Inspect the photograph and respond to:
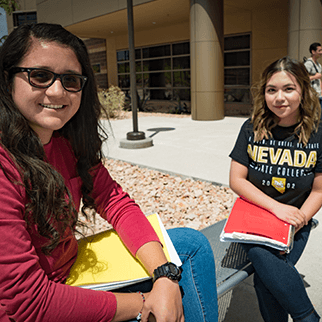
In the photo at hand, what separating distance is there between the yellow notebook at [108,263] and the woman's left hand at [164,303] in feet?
0.33

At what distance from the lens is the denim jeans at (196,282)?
1519mm

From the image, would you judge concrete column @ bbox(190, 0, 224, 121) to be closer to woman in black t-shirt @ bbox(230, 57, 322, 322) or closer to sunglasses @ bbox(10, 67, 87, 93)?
woman in black t-shirt @ bbox(230, 57, 322, 322)

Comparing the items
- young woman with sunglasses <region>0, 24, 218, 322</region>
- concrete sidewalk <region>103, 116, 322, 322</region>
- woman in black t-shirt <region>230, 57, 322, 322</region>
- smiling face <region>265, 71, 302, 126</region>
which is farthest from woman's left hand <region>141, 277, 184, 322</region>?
smiling face <region>265, 71, 302, 126</region>

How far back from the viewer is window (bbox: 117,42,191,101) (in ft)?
53.6

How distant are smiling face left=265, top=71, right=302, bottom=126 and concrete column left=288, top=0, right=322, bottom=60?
7936mm

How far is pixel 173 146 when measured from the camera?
7.49 metres

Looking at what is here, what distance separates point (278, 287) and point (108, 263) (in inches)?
35.3

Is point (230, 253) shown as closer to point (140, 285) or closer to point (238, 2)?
point (140, 285)

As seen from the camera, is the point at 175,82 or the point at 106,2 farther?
the point at 175,82

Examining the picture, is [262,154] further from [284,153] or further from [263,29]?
[263,29]

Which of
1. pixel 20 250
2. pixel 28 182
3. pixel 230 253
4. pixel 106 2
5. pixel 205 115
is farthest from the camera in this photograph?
pixel 106 2

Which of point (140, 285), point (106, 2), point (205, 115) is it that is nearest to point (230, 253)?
point (140, 285)

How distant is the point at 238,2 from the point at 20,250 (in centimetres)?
1261

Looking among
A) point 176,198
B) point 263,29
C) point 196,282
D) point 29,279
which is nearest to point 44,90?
point 29,279
